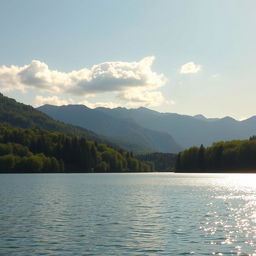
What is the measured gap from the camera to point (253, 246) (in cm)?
4128

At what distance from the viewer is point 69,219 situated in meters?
58.0

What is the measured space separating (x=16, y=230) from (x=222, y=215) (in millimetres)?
31517

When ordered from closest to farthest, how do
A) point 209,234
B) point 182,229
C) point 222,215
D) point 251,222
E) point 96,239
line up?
1. point 96,239
2. point 209,234
3. point 182,229
4. point 251,222
5. point 222,215

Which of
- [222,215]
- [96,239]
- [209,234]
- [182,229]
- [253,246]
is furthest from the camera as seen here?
[222,215]

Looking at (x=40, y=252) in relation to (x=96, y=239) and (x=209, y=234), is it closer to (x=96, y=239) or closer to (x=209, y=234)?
(x=96, y=239)

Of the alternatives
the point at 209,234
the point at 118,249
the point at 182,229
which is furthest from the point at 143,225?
the point at 118,249

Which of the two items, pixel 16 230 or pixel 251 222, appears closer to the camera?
pixel 16 230

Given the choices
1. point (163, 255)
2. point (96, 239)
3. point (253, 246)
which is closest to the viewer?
point (163, 255)

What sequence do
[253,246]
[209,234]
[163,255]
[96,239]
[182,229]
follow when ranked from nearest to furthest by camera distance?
[163,255] < [253,246] < [96,239] < [209,234] < [182,229]

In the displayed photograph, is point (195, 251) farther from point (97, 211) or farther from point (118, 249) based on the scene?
point (97, 211)

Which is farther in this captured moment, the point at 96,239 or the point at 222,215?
the point at 222,215

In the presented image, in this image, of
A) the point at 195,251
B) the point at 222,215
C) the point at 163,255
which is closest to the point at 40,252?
the point at 163,255

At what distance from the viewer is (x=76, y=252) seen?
3791 centimetres

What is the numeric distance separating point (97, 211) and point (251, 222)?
23.5 m
